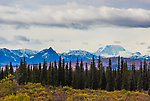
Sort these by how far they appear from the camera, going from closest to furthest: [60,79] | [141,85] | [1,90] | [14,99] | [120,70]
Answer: [14,99], [1,90], [60,79], [120,70], [141,85]

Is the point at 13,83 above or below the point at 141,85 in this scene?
above

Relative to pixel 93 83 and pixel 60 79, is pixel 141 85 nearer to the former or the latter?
pixel 93 83

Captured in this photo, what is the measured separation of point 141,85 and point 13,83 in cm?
6934

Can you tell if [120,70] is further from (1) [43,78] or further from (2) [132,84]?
(1) [43,78]

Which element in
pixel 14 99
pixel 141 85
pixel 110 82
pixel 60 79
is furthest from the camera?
pixel 141 85

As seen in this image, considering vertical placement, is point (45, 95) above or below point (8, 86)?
below

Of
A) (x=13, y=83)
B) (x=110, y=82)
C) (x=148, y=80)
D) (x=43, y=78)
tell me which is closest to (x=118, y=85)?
(x=110, y=82)

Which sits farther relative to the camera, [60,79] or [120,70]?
[120,70]

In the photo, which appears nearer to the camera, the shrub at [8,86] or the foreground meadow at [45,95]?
the foreground meadow at [45,95]

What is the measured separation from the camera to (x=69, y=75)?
7731 centimetres

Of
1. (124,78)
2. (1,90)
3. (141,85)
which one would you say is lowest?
→ (141,85)

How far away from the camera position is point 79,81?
75.5 meters

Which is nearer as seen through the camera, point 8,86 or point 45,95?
point 45,95

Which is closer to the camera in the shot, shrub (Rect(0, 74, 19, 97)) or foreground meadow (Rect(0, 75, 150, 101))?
foreground meadow (Rect(0, 75, 150, 101))
